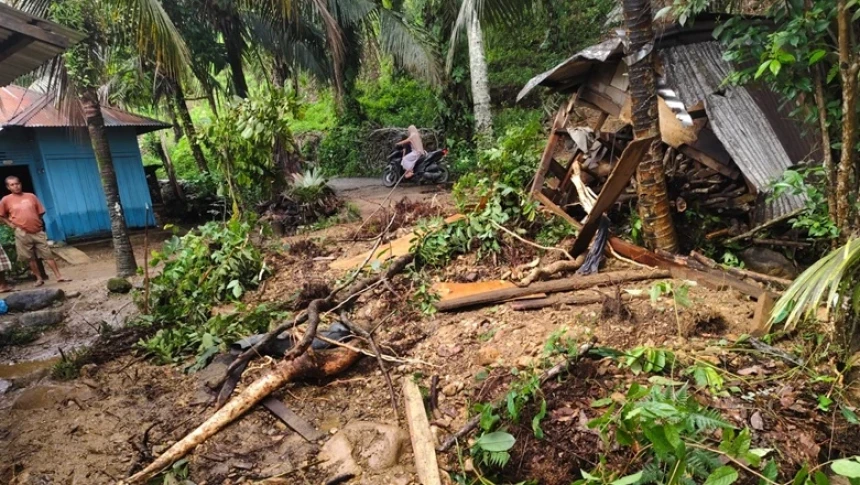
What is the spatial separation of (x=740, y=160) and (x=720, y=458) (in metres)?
3.00

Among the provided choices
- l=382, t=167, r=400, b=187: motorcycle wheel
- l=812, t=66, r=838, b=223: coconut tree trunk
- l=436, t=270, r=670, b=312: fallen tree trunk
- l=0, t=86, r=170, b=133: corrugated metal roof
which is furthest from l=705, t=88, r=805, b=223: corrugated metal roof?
l=0, t=86, r=170, b=133: corrugated metal roof

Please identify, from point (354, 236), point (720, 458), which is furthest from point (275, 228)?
point (720, 458)

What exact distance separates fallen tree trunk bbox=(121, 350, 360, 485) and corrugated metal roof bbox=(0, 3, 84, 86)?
3206 mm

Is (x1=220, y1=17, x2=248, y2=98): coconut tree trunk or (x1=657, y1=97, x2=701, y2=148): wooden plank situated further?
(x1=220, y1=17, x2=248, y2=98): coconut tree trunk

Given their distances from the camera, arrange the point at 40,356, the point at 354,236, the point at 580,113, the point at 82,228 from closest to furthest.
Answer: the point at 40,356 < the point at 354,236 < the point at 580,113 < the point at 82,228

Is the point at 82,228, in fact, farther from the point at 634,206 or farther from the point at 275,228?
the point at 634,206

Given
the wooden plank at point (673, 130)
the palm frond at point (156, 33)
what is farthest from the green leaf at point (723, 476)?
the palm frond at point (156, 33)

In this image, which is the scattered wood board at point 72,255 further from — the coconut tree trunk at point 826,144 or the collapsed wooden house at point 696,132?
the coconut tree trunk at point 826,144

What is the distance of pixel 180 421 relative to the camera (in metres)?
3.10

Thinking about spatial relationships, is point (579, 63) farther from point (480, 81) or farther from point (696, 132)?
point (480, 81)

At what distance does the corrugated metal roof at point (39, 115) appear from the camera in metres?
10.1

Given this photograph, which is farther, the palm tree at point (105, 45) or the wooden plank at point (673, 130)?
the palm tree at point (105, 45)

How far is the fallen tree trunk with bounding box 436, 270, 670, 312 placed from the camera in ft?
13.4

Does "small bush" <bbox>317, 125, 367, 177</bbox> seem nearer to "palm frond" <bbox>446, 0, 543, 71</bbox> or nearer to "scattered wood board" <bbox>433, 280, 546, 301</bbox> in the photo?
"palm frond" <bbox>446, 0, 543, 71</bbox>
